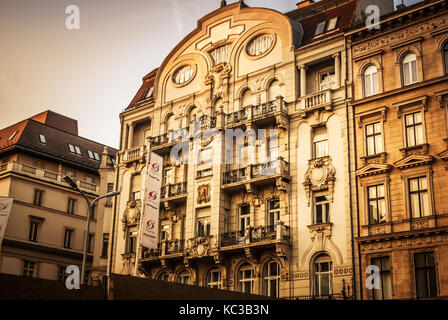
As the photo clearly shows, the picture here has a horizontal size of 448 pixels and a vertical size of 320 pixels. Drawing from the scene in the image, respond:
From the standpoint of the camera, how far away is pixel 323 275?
3228 centimetres

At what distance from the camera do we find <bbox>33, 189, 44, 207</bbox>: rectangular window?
53.8m

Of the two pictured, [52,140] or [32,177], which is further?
[52,140]

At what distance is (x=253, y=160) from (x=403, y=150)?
31.0 feet

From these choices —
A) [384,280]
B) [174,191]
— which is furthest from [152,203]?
[384,280]

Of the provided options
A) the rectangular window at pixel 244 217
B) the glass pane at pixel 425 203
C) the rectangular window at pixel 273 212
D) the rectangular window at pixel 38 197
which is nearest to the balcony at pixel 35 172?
the rectangular window at pixel 38 197

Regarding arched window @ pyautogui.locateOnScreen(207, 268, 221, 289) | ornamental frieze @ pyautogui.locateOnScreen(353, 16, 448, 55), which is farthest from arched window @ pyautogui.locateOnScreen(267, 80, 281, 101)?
arched window @ pyautogui.locateOnScreen(207, 268, 221, 289)

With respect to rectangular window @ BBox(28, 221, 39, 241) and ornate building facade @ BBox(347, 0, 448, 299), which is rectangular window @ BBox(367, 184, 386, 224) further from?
rectangular window @ BBox(28, 221, 39, 241)

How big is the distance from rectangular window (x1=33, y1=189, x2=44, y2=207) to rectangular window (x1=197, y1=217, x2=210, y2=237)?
2170 cm

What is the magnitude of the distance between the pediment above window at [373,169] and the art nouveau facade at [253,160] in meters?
0.93

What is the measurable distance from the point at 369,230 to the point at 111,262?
18.9 m

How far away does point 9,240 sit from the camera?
50.6m

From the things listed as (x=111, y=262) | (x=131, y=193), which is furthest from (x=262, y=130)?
(x=111, y=262)

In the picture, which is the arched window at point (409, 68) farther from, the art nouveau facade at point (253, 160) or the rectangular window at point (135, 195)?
the rectangular window at point (135, 195)

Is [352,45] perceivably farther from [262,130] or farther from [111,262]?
[111,262]
